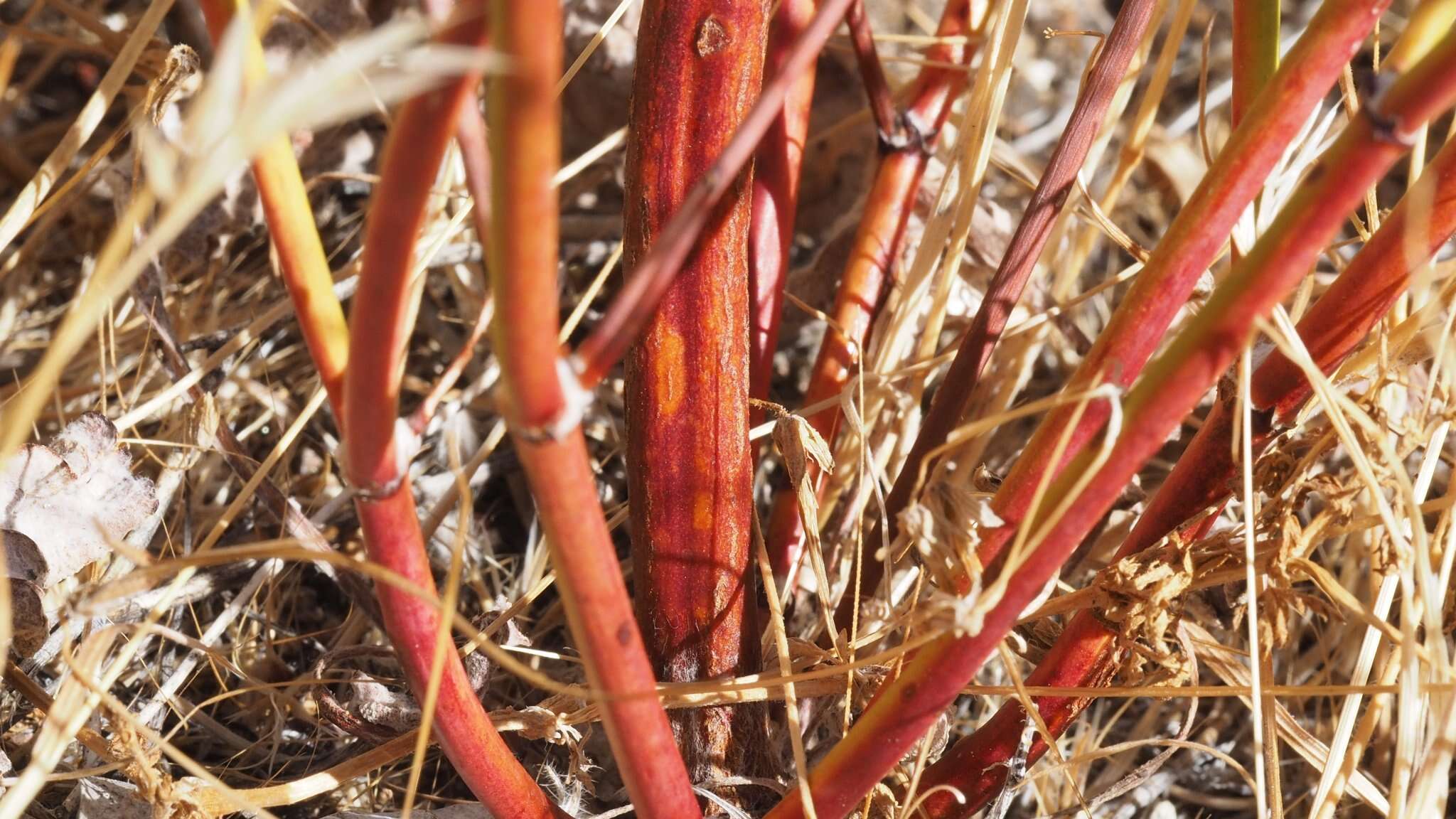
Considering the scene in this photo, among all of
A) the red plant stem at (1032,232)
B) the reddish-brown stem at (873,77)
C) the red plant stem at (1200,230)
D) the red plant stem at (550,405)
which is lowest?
the red plant stem at (550,405)

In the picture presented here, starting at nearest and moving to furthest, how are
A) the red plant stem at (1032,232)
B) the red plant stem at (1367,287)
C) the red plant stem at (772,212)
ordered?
1. the red plant stem at (1367,287)
2. the red plant stem at (1032,232)
3. the red plant stem at (772,212)

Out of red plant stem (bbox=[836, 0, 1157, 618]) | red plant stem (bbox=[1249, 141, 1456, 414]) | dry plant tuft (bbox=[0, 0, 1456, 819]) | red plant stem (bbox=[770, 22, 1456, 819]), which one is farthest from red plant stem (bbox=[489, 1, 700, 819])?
red plant stem (bbox=[1249, 141, 1456, 414])

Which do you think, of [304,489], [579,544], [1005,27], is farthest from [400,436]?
[304,489]

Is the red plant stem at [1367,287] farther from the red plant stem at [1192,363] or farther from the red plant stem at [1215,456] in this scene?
the red plant stem at [1192,363]

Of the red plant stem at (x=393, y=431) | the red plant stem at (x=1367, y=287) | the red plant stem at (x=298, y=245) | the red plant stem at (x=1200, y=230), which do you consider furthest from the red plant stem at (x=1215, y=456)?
the red plant stem at (x=298, y=245)

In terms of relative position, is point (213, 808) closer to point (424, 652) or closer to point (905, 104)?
point (424, 652)

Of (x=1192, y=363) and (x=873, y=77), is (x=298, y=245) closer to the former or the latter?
(x=1192, y=363)
